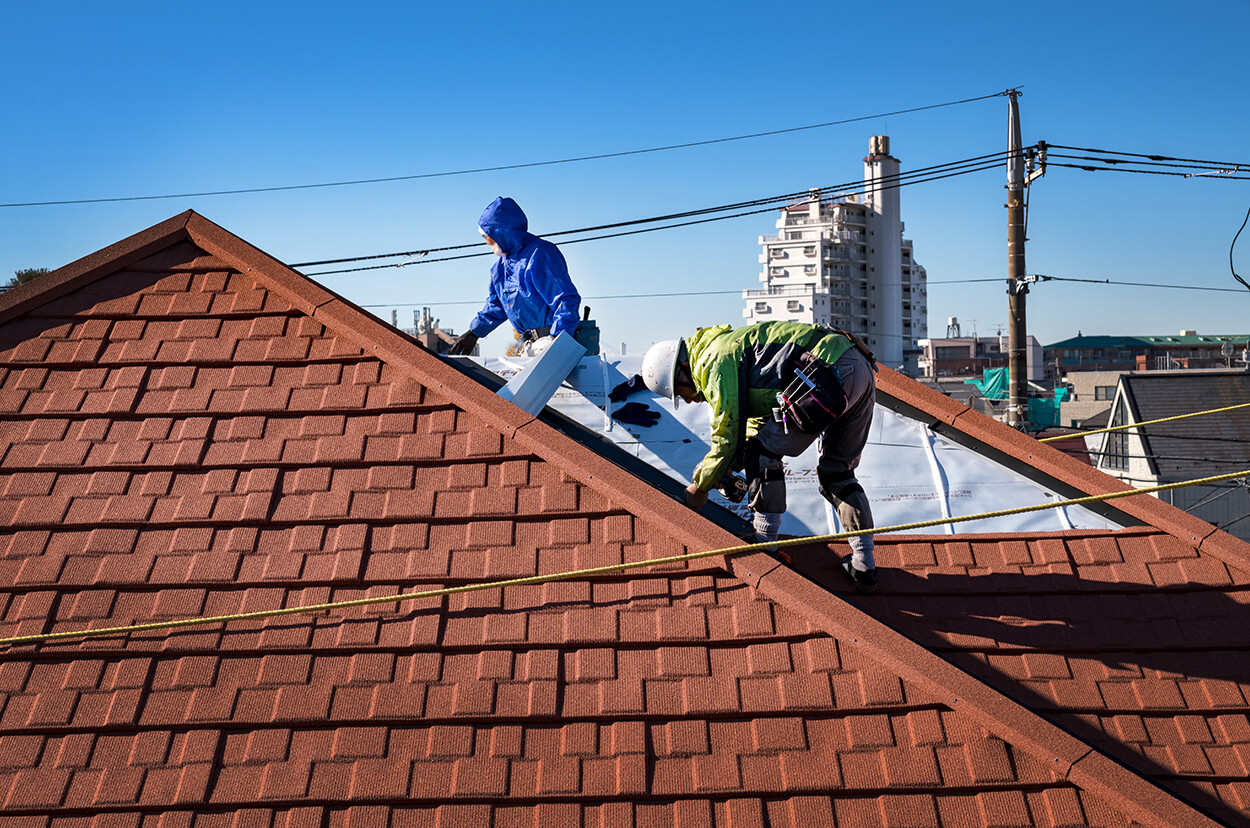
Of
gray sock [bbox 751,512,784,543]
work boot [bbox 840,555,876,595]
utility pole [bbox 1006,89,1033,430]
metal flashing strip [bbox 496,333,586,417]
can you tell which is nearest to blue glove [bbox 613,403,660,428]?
metal flashing strip [bbox 496,333,586,417]

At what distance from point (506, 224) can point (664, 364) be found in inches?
157

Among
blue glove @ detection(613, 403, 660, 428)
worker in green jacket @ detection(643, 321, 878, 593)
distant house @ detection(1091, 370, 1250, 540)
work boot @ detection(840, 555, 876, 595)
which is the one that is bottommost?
work boot @ detection(840, 555, 876, 595)

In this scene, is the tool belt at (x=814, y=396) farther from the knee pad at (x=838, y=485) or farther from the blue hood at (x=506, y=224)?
the blue hood at (x=506, y=224)

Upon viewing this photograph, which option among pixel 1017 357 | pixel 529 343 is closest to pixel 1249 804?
pixel 529 343

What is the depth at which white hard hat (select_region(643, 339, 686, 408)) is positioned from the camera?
12.8 feet

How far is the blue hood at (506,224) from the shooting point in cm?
738

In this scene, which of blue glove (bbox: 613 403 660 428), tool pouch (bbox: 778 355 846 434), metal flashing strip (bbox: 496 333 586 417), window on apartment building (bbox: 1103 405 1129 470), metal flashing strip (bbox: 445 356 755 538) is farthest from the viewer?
window on apartment building (bbox: 1103 405 1129 470)

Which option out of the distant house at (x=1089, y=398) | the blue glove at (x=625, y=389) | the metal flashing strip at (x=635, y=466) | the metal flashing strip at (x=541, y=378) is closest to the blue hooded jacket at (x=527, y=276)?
the blue glove at (x=625, y=389)

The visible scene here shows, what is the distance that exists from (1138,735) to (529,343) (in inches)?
229

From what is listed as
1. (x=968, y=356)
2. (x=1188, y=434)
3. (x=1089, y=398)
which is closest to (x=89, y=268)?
(x=1188, y=434)

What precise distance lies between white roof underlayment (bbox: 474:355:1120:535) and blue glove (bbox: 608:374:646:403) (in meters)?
0.06

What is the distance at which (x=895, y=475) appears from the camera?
18.8 feet

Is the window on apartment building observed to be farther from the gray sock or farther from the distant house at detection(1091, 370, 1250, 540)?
the gray sock

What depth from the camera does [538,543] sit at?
3252 millimetres
